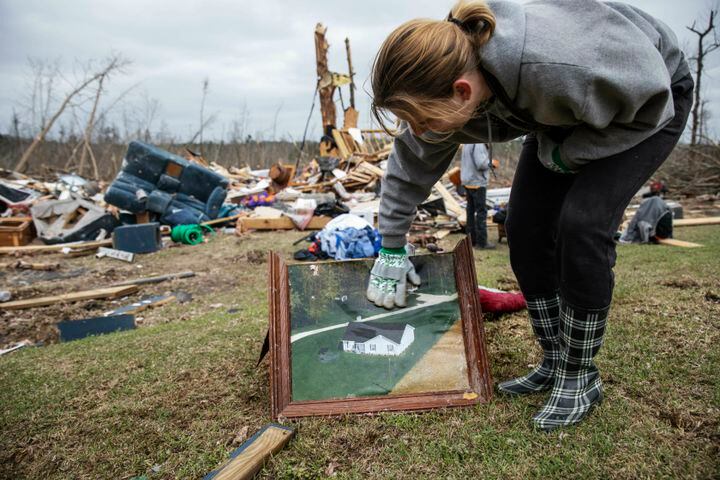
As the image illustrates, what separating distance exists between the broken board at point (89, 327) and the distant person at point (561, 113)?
118 inches

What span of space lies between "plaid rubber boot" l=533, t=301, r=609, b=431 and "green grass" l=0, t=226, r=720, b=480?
0.05 metres

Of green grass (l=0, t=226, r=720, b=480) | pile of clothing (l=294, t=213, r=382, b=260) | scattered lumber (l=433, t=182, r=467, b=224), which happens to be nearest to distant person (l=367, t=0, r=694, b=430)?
green grass (l=0, t=226, r=720, b=480)

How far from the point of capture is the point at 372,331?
77.5 inches

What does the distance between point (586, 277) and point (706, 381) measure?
922 millimetres

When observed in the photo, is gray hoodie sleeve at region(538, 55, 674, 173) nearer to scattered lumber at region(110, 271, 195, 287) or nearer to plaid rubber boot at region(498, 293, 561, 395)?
plaid rubber boot at region(498, 293, 561, 395)

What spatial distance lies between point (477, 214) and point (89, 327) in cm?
493

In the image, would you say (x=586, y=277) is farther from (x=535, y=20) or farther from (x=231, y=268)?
(x=231, y=268)

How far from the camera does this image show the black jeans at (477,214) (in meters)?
6.38

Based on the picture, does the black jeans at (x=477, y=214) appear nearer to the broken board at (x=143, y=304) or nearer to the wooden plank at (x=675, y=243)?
the wooden plank at (x=675, y=243)

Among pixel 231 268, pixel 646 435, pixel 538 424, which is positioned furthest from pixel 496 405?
pixel 231 268

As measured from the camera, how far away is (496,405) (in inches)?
69.4

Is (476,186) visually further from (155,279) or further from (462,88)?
(462,88)

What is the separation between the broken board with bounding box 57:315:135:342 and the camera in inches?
136

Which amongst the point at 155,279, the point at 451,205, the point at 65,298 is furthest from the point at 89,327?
the point at 451,205
